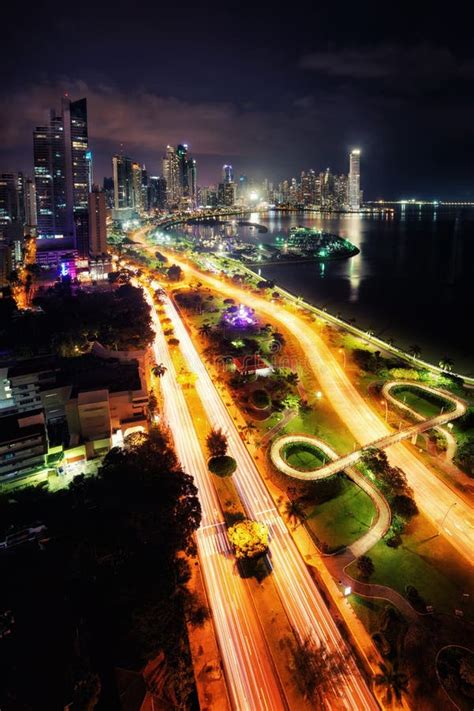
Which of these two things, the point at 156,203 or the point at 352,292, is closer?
the point at 352,292

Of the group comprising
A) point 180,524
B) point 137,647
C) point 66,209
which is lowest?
point 137,647

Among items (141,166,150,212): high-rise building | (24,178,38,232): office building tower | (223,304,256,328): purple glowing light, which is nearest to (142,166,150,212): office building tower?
(141,166,150,212): high-rise building

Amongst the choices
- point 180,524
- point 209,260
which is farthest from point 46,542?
point 209,260

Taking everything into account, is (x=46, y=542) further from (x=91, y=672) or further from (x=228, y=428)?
(x=228, y=428)

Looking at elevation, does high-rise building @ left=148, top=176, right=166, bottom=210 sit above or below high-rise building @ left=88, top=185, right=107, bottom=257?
above

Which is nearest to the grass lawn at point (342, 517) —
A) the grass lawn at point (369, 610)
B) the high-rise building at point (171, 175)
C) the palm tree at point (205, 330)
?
the grass lawn at point (369, 610)

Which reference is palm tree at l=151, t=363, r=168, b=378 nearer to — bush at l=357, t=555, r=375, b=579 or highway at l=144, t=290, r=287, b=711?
highway at l=144, t=290, r=287, b=711
